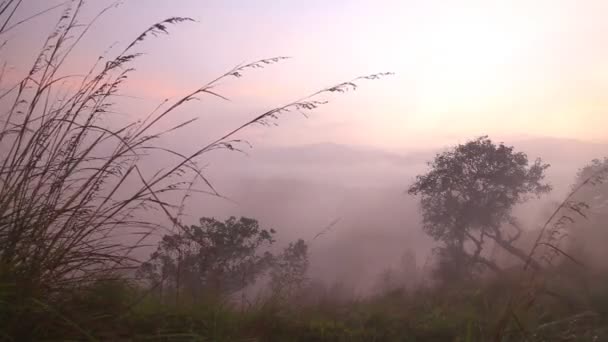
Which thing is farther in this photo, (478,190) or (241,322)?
(478,190)

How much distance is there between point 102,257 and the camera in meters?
2.21

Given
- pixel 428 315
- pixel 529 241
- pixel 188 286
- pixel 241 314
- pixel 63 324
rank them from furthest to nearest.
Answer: pixel 529 241 < pixel 428 315 < pixel 188 286 < pixel 241 314 < pixel 63 324

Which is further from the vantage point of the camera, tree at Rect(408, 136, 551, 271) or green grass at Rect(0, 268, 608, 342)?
tree at Rect(408, 136, 551, 271)

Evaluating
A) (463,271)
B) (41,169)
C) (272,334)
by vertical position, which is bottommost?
(463,271)

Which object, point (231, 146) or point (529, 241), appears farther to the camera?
point (529, 241)

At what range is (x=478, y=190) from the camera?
78.3 ft

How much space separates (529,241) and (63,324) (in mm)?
26640

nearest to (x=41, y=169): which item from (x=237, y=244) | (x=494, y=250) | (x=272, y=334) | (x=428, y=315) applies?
(x=272, y=334)

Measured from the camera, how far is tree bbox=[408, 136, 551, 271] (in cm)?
2339

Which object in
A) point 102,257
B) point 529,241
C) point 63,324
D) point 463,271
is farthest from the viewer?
point 529,241

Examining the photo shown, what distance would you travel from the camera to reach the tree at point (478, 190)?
23391 mm

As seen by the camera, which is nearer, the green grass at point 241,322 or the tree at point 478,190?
the green grass at point 241,322

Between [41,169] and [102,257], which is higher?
[41,169]

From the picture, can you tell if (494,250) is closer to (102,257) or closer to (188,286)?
(188,286)
